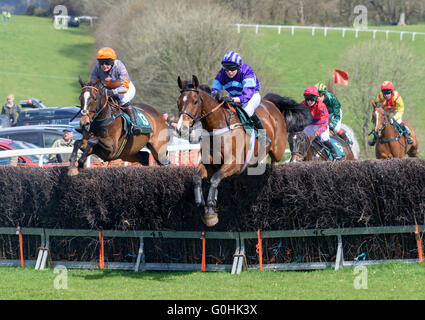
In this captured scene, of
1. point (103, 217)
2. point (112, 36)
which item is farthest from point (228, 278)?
point (112, 36)

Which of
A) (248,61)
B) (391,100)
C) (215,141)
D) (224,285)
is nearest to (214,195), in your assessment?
(215,141)

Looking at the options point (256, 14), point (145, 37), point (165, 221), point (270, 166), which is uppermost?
point (256, 14)

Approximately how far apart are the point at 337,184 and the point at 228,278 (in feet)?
5.33

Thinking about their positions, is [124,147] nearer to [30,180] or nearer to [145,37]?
[30,180]

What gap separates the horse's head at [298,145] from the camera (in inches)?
432

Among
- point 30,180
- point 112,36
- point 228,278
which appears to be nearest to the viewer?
point 228,278

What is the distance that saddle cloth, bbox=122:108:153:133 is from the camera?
34.2 feet

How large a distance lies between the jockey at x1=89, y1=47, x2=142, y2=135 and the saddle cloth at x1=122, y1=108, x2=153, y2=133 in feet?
0.34

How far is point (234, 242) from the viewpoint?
8.13 meters

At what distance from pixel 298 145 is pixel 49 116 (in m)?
10.5

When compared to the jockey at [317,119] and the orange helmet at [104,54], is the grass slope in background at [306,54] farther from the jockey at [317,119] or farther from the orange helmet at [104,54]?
the orange helmet at [104,54]

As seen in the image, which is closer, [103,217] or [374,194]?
[374,194]

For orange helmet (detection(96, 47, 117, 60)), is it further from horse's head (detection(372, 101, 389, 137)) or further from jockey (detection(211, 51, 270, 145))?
horse's head (detection(372, 101, 389, 137))

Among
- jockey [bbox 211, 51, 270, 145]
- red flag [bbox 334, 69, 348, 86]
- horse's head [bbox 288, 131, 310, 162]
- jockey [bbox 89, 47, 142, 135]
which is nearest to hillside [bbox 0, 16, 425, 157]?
red flag [bbox 334, 69, 348, 86]
